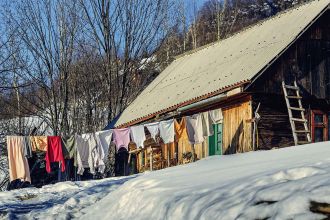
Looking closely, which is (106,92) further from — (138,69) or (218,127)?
(218,127)

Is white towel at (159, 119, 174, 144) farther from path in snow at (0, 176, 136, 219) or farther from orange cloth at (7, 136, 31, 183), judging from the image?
orange cloth at (7, 136, 31, 183)

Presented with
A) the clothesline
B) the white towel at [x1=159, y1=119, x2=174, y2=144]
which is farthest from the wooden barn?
the clothesline

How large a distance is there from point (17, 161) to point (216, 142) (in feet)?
23.8

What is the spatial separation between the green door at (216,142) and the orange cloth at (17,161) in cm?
662

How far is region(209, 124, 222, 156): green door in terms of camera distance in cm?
1878

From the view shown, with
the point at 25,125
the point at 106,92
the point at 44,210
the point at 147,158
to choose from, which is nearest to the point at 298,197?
the point at 44,210

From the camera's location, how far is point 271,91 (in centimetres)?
1709

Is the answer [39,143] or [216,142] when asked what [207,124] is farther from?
[39,143]

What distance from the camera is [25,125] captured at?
37562 millimetres

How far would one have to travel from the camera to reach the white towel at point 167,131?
17.9 m

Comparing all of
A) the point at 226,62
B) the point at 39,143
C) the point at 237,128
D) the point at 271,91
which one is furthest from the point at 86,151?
the point at 271,91

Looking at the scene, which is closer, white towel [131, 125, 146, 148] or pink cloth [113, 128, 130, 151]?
white towel [131, 125, 146, 148]

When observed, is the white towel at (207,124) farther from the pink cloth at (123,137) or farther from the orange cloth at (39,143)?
the orange cloth at (39,143)

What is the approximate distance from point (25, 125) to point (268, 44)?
23218 mm
